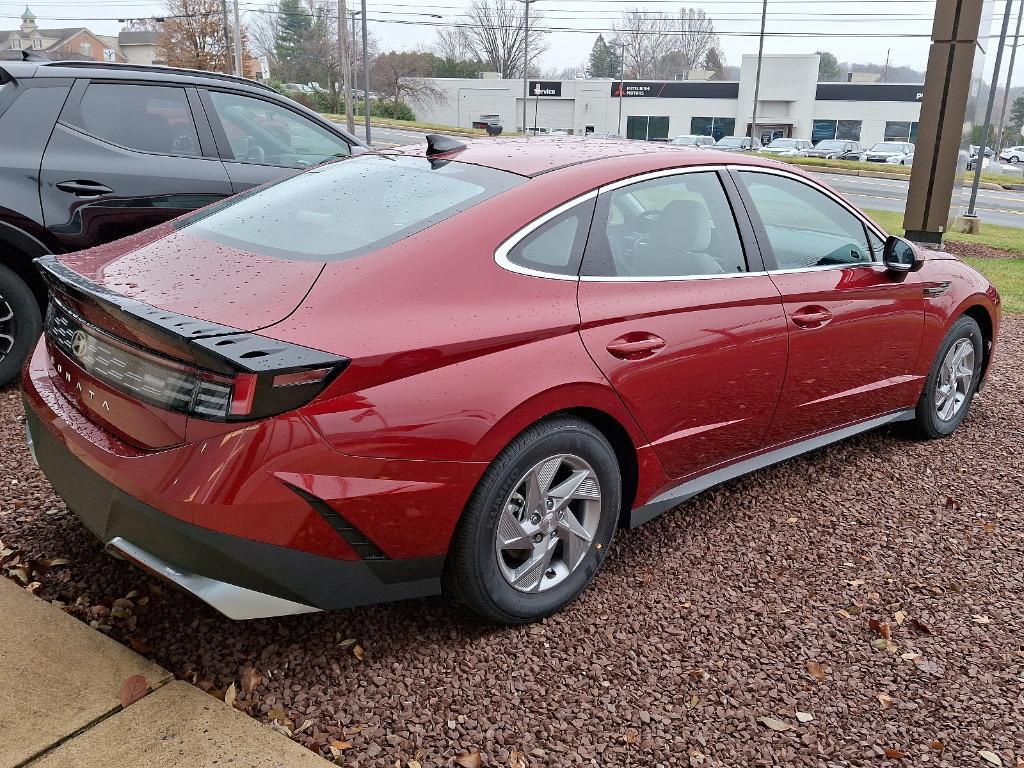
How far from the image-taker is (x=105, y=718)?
8.09ft

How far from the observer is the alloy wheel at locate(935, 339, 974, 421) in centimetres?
490

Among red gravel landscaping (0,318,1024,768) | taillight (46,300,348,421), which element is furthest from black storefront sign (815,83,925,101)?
taillight (46,300,348,421)

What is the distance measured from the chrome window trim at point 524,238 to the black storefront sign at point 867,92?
68.3 metres

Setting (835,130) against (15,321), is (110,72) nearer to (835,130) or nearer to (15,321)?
(15,321)

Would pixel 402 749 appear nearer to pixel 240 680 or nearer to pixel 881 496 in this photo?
pixel 240 680

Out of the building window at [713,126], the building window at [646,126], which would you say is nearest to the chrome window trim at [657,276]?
the building window at [713,126]

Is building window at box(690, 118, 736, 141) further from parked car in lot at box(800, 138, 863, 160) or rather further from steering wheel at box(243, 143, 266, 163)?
steering wheel at box(243, 143, 266, 163)

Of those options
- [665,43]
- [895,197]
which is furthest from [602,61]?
[895,197]

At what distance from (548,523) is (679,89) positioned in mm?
70108

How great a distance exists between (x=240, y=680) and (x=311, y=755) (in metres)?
0.43

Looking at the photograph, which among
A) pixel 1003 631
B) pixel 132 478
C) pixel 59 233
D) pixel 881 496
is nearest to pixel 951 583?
pixel 1003 631

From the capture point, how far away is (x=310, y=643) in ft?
9.48

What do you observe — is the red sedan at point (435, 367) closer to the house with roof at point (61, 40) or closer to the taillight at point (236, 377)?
the taillight at point (236, 377)

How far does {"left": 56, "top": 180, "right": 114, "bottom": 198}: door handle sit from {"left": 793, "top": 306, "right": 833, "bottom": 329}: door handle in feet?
12.5
